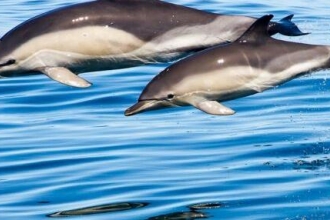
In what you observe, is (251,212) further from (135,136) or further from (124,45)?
(135,136)

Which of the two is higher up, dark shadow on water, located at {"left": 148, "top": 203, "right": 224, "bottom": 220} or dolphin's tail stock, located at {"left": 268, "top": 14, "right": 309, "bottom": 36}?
dolphin's tail stock, located at {"left": 268, "top": 14, "right": 309, "bottom": 36}

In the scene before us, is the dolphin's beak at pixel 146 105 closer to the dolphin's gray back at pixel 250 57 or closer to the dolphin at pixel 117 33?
the dolphin's gray back at pixel 250 57

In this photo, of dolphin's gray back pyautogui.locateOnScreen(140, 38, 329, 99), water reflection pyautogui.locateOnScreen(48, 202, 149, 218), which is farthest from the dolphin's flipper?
water reflection pyautogui.locateOnScreen(48, 202, 149, 218)

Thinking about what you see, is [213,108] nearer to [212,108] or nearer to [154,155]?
[212,108]

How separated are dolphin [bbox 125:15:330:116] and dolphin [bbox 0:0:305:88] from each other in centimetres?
13

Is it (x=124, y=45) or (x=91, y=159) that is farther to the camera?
(x=91, y=159)

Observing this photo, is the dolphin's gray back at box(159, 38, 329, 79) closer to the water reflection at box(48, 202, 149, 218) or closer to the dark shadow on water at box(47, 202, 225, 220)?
the dark shadow on water at box(47, 202, 225, 220)

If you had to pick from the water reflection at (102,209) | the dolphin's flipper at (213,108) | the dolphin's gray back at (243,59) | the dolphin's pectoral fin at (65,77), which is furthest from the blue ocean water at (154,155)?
the dolphin's pectoral fin at (65,77)

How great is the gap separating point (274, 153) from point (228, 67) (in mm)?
3406

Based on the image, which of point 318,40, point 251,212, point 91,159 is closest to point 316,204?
point 251,212

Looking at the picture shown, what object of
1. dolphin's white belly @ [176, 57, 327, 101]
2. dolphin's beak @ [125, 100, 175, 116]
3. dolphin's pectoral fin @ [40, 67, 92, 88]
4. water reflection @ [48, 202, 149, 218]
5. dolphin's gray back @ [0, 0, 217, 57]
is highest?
dolphin's gray back @ [0, 0, 217, 57]

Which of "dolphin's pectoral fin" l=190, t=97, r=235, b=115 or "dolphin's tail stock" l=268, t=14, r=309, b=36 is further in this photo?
"dolphin's pectoral fin" l=190, t=97, r=235, b=115

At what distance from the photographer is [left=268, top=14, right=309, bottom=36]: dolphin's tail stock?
10170mm

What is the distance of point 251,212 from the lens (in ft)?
38.0
